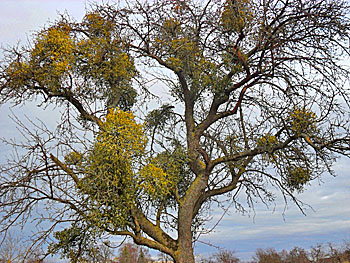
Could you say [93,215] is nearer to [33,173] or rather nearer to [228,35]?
[33,173]

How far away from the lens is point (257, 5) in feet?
20.9

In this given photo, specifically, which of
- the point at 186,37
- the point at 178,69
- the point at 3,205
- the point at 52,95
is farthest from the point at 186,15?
the point at 3,205

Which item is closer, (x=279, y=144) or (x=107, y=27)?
(x=279, y=144)

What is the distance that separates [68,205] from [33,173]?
84 centimetres

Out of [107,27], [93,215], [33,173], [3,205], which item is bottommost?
[93,215]

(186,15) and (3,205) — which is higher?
(186,15)

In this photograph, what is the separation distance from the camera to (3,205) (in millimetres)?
5773

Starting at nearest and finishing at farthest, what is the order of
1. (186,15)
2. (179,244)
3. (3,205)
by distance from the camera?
(3,205) → (179,244) → (186,15)

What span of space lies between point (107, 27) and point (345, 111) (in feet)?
16.2

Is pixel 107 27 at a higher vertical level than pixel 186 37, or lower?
higher

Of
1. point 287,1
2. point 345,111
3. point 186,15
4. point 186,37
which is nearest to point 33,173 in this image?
point 186,37

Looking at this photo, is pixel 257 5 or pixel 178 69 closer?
pixel 257 5

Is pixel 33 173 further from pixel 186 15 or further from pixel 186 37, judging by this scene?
pixel 186 15

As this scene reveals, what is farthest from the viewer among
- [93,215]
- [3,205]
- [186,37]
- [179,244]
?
[186,37]
